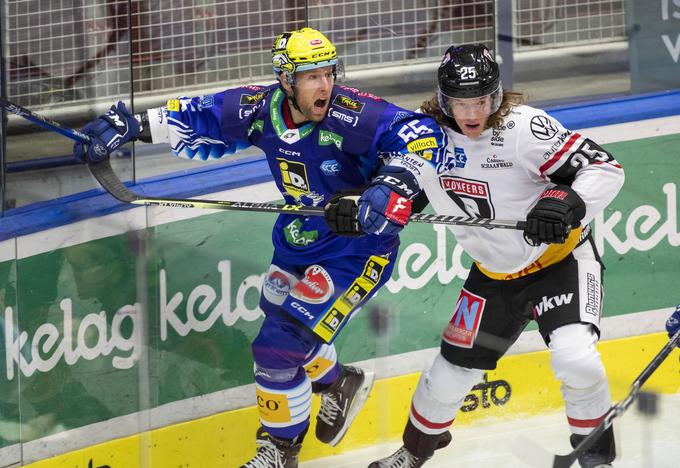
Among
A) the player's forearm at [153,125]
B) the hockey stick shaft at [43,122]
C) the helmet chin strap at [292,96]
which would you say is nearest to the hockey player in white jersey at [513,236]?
the helmet chin strap at [292,96]

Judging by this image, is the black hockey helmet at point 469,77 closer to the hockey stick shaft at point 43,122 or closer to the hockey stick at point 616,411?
the hockey stick at point 616,411

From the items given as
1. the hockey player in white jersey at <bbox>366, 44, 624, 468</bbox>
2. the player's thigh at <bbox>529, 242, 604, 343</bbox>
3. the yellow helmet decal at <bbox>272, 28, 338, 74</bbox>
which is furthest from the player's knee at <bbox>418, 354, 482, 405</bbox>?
the yellow helmet decal at <bbox>272, 28, 338, 74</bbox>

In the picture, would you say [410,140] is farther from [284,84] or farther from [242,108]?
[242,108]

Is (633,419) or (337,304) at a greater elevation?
(337,304)

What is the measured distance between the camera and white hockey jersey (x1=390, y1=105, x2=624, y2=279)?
341 cm

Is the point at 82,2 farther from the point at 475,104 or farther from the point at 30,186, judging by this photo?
the point at 475,104

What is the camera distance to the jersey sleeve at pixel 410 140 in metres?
3.39

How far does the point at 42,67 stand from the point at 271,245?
93cm

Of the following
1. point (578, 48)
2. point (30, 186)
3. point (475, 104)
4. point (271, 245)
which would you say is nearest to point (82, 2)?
point (30, 186)

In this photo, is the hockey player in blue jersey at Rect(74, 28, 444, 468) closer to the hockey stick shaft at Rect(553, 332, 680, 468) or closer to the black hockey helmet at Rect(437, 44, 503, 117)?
the black hockey helmet at Rect(437, 44, 503, 117)

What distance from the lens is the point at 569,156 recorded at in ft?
11.2

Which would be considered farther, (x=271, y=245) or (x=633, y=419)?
(x=271, y=245)

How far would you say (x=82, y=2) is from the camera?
3826 mm

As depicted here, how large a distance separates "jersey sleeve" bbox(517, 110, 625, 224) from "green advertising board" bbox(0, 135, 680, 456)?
3.10ft
